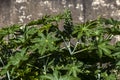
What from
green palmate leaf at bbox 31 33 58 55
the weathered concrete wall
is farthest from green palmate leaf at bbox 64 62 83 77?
the weathered concrete wall

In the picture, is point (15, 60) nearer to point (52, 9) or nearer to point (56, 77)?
point (56, 77)

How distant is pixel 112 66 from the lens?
251cm

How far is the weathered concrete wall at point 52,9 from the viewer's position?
3.70 metres

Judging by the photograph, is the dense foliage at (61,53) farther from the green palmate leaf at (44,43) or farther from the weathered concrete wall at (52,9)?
the weathered concrete wall at (52,9)

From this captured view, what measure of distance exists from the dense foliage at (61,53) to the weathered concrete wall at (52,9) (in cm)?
115

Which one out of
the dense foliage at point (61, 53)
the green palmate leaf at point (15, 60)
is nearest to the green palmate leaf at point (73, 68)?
the dense foliage at point (61, 53)

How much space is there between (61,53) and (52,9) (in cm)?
138

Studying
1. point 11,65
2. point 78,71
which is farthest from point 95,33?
point 11,65

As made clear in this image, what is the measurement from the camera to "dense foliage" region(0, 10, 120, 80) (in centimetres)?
226

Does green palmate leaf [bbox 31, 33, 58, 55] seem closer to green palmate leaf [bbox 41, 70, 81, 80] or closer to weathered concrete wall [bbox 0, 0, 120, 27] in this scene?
green palmate leaf [bbox 41, 70, 81, 80]

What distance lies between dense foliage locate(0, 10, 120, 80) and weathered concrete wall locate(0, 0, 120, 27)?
3.78ft

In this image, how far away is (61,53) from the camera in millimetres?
2387

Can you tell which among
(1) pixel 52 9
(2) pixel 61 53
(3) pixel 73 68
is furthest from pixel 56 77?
(1) pixel 52 9

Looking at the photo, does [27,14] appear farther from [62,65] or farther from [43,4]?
[62,65]
